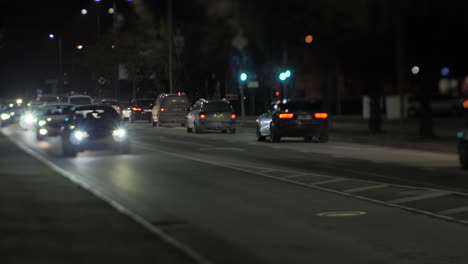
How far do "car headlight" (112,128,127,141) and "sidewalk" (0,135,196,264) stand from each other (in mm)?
9978

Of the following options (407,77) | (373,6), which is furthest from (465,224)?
(407,77)

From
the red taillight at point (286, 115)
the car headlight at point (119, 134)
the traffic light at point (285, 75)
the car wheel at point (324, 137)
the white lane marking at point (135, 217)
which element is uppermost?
the traffic light at point (285, 75)

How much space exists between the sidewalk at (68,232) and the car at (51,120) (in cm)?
2143

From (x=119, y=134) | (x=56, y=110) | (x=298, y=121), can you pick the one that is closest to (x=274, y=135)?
(x=298, y=121)

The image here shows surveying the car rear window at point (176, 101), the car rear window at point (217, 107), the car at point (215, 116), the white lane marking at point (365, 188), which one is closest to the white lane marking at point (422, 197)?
the white lane marking at point (365, 188)

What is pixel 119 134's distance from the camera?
27859 millimetres

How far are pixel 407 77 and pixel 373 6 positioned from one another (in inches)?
601

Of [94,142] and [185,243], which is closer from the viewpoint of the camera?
[185,243]

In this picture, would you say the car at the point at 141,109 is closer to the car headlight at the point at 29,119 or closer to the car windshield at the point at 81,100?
the car windshield at the point at 81,100

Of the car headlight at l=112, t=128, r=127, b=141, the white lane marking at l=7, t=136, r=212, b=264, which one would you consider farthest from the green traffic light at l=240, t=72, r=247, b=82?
the white lane marking at l=7, t=136, r=212, b=264

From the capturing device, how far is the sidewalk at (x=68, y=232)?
9367 mm

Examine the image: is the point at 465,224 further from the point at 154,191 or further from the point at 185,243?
the point at 154,191

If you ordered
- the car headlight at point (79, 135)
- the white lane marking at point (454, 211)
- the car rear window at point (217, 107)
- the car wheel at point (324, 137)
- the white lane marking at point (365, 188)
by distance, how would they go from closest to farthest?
1. the white lane marking at point (454, 211)
2. the white lane marking at point (365, 188)
3. the car headlight at point (79, 135)
4. the car wheel at point (324, 137)
5. the car rear window at point (217, 107)

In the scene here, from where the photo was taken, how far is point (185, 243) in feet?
36.1
